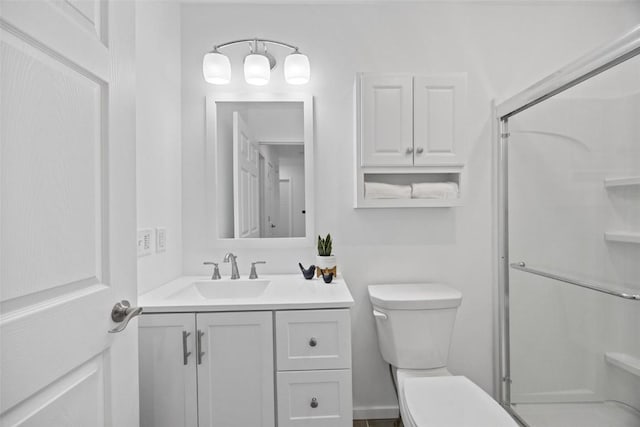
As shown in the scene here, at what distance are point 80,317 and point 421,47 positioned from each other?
2.04 metres

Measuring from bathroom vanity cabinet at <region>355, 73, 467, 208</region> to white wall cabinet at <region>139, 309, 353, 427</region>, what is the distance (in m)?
0.75

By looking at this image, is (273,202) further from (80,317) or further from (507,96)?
(507,96)

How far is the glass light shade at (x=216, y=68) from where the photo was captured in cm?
187

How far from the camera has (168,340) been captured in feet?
4.49

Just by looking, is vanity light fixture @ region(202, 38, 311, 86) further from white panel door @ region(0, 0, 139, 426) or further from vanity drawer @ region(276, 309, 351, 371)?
vanity drawer @ region(276, 309, 351, 371)

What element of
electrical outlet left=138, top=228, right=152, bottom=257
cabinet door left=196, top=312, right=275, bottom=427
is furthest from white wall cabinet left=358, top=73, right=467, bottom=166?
electrical outlet left=138, top=228, right=152, bottom=257

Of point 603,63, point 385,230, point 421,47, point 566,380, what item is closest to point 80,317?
point 385,230

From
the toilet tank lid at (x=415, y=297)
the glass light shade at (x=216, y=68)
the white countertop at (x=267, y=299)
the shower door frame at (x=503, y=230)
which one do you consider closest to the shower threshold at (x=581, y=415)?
the shower door frame at (x=503, y=230)

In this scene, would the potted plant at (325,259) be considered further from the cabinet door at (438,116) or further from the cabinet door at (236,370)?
the cabinet door at (438,116)

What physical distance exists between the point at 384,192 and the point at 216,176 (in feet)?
3.09

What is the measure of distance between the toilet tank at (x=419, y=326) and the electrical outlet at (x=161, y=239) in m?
1.09

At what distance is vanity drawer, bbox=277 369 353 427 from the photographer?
140 centimetres

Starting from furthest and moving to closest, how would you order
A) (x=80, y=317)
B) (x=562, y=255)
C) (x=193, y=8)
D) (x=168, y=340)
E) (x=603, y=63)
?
(x=193, y=8) < (x=562, y=255) < (x=168, y=340) < (x=603, y=63) < (x=80, y=317)

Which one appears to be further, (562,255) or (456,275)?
(456,275)
